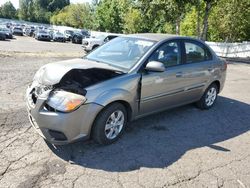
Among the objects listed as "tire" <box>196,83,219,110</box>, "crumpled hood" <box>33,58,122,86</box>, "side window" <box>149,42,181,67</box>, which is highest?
"side window" <box>149,42,181,67</box>

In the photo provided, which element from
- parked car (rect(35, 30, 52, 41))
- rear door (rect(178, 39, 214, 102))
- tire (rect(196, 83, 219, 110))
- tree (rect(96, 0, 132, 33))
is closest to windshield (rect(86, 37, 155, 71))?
rear door (rect(178, 39, 214, 102))

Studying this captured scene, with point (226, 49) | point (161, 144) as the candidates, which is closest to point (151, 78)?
point (161, 144)

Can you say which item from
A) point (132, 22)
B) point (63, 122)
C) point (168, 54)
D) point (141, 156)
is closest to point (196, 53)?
point (168, 54)

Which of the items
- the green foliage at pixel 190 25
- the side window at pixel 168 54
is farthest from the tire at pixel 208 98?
the green foliage at pixel 190 25

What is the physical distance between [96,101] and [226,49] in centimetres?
2367

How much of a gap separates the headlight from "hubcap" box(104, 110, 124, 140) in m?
0.66

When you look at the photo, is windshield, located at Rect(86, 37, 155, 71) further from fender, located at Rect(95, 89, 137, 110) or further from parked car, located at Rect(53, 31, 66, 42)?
parked car, located at Rect(53, 31, 66, 42)

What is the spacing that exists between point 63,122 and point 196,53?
3462 mm

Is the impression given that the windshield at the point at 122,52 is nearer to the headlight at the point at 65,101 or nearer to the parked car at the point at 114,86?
the parked car at the point at 114,86

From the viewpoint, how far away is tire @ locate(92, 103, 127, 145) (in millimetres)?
4059

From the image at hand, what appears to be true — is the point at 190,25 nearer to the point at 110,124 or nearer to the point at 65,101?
the point at 110,124

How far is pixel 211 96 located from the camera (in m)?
6.57

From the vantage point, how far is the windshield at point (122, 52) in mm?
4762

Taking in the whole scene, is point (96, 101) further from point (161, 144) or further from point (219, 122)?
point (219, 122)
